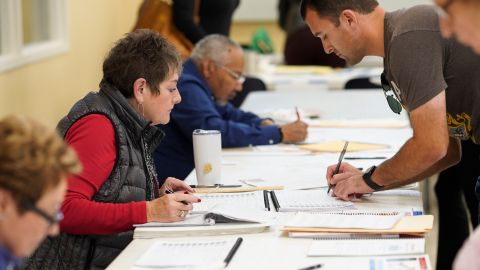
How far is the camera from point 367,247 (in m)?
2.13

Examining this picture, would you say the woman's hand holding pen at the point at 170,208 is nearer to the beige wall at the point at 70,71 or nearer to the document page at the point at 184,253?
the document page at the point at 184,253

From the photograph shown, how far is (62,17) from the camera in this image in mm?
5430

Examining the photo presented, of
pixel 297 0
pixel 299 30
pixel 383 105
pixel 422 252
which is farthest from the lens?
pixel 297 0

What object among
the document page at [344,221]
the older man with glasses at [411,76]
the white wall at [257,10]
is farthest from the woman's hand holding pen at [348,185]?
the white wall at [257,10]

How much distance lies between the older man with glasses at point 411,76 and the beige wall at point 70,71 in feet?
6.59

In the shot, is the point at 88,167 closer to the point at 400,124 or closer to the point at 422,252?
the point at 422,252

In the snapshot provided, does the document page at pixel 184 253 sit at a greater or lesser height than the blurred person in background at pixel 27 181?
lesser

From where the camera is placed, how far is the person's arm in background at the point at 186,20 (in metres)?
5.36

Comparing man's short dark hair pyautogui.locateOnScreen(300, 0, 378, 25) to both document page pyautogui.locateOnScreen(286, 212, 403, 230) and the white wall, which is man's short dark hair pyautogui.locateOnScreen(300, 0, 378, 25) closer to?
document page pyautogui.locateOnScreen(286, 212, 403, 230)

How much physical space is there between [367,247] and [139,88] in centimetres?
→ 90

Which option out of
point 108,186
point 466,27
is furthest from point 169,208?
point 466,27

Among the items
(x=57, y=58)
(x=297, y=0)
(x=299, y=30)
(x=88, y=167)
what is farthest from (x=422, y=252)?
(x=297, y=0)

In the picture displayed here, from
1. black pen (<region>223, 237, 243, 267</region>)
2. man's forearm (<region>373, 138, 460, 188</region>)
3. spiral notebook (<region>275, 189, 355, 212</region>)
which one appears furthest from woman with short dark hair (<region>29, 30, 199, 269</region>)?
man's forearm (<region>373, 138, 460, 188</region>)

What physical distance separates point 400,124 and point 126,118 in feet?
7.16
